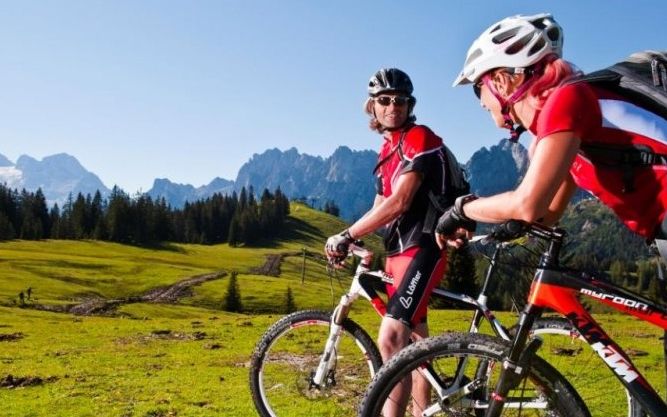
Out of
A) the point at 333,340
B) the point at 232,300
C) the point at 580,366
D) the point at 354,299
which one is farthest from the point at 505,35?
the point at 232,300

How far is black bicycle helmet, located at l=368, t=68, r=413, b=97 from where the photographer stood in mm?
6477

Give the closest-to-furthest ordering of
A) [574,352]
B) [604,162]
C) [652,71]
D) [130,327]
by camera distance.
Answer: [652,71]
[604,162]
[574,352]
[130,327]

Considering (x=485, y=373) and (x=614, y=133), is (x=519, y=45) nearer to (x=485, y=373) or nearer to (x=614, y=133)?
(x=614, y=133)

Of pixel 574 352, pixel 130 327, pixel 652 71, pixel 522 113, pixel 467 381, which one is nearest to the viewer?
pixel 652 71

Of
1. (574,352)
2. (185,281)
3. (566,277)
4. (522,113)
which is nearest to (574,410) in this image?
(566,277)

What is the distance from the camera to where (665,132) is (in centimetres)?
357

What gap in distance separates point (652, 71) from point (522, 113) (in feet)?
2.67

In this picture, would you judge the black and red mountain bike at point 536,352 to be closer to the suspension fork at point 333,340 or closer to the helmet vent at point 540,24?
the helmet vent at point 540,24

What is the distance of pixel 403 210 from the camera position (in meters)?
6.09

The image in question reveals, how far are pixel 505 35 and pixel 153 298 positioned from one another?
9663 centimetres

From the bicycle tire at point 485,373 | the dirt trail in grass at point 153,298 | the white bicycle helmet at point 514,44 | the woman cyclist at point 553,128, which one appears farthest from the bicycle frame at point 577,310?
the dirt trail in grass at point 153,298

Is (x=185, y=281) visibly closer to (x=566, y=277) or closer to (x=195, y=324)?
(x=195, y=324)

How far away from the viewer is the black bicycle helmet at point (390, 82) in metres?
6.48

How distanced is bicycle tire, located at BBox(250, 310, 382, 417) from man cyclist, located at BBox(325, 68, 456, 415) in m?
0.84
